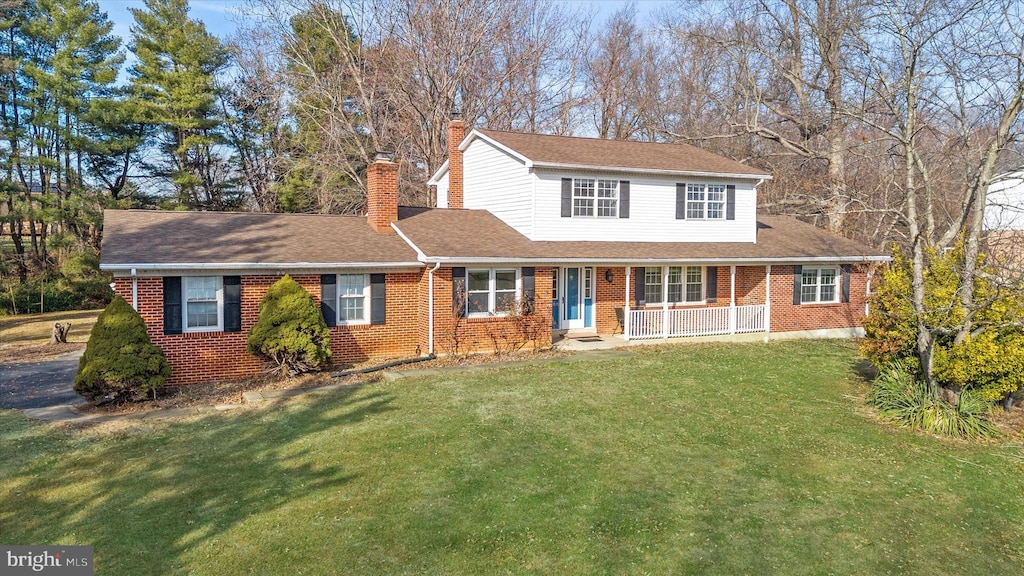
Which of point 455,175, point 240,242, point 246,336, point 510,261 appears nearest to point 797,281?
point 510,261

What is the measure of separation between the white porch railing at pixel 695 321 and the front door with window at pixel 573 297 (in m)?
1.48

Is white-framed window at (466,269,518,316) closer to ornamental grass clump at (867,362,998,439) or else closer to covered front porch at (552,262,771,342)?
covered front porch at (552,262,771,342)

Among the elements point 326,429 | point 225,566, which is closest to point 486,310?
point 326,429

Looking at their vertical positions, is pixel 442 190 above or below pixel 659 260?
above

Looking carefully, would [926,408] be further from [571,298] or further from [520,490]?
[571,298]

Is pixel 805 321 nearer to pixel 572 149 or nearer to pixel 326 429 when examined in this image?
pixel 572 149

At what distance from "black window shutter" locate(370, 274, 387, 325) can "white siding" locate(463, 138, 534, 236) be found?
4.51 metres

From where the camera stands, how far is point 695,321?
18.4 metres

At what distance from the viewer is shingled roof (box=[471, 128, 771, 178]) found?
57.0ft

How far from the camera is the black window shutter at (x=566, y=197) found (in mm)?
17359

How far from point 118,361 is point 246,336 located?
280 cm

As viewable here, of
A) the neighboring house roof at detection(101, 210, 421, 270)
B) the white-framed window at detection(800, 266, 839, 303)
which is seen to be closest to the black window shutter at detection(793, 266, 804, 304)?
the white-framed window at detection(800, 266, 839, 303)

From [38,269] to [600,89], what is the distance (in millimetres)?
28837

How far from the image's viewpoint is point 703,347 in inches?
683
